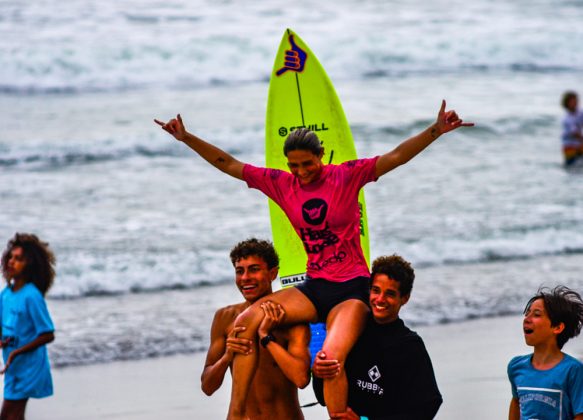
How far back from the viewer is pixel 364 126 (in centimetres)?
1912

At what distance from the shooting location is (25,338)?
20.7ft

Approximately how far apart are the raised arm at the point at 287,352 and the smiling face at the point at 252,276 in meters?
0.19

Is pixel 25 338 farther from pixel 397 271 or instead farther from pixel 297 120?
pixel 397 271

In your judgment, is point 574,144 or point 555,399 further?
point 574,144

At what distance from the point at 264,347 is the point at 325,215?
689mm

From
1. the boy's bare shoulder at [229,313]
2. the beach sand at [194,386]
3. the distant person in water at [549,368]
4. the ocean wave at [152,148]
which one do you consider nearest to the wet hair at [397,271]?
the distant person in water at [549,368]

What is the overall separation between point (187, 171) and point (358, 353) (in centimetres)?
1187

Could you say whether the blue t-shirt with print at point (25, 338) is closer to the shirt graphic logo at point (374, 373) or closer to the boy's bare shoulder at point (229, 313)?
the boy's bare shoulder at point (229, 313)

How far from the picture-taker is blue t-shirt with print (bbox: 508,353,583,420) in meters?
4.32

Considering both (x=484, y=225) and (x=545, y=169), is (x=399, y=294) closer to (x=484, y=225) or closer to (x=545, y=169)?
(x=484, y=225)

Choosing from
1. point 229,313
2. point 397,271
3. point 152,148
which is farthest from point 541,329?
point 152,148

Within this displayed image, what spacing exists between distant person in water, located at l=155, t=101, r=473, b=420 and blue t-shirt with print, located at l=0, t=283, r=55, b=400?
6.01 feet

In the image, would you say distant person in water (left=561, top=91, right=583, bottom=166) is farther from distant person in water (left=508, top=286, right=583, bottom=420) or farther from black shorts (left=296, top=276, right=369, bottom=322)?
distant person in water (left=508, top=286, right=583, bottom=420)

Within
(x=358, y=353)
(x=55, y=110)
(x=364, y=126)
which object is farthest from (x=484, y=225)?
(x=55, y=110)
